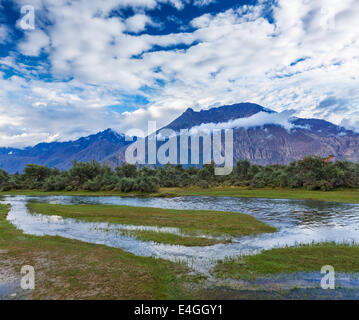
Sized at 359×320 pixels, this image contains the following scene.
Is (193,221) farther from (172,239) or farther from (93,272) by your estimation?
(93,272)

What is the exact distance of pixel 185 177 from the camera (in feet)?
418

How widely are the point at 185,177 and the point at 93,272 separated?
112 meters

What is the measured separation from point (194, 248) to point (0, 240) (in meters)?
19.0

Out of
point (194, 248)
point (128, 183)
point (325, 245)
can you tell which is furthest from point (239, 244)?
point (128, 183)

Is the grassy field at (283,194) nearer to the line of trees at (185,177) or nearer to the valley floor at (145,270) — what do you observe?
the line of trees at (185,177)

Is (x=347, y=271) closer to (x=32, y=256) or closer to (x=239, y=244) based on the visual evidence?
(x=239, y=244)

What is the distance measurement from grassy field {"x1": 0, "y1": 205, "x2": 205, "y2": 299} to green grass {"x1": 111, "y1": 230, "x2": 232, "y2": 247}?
4574mm

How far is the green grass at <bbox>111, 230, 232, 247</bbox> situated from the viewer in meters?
23.1

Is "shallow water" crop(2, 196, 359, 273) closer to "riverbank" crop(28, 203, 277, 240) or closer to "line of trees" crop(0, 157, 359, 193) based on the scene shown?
"riverbank" crop(28, 203, 277, 240)

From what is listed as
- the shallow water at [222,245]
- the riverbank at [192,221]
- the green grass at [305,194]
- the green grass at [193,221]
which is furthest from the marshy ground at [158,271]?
the green grass at [305,194]

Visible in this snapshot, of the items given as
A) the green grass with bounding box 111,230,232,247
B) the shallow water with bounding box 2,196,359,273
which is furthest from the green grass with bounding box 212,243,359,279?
the green grass with bounding box 111,230,232,247

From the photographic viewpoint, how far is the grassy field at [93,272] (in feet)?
43.0

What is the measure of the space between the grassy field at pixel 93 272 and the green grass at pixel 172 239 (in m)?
4.57
